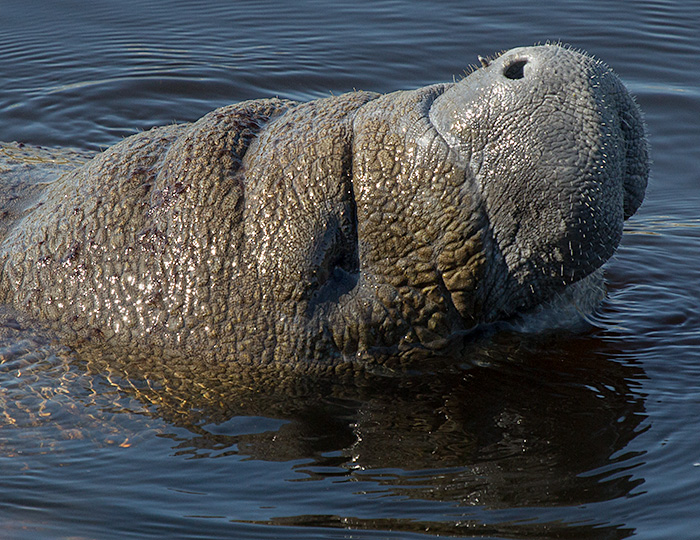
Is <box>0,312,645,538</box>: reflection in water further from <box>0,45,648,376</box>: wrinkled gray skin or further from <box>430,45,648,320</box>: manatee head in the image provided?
<box>430,45,648,320</box>: manatee head

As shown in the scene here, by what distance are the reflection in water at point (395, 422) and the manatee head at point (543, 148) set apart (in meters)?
0.82

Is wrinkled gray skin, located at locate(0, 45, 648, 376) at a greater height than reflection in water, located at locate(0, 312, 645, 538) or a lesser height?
greater

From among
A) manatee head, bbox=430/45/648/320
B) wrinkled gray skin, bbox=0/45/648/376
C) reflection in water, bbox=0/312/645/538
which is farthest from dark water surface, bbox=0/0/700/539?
manatee head, bbox=430/45/648/320

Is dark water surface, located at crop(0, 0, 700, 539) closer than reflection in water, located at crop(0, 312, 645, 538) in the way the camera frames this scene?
Yes

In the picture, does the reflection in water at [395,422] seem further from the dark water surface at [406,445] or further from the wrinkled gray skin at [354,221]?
the wrinkled gray skin at [354,221]

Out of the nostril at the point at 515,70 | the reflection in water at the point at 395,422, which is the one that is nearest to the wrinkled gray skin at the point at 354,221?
the nostril at the point at 515,70

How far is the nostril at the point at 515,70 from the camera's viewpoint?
175 inches

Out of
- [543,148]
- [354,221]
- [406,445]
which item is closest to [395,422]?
[406,445]

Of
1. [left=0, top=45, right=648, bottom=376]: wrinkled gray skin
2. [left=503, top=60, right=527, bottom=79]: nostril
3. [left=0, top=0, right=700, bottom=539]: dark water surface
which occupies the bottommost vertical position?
[left=0, top=0, right=700, bottom=539]: dark water surface

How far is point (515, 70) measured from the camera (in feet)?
14.7

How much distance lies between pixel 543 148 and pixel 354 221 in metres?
0.97

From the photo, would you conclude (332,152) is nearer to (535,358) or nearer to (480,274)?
(480,274)

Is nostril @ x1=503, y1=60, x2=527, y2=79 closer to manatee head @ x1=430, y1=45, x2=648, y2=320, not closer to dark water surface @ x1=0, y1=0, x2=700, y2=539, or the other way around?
manatee head @ x1=430, y1=45, x2=648, y2=320

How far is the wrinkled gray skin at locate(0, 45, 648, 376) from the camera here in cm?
439
